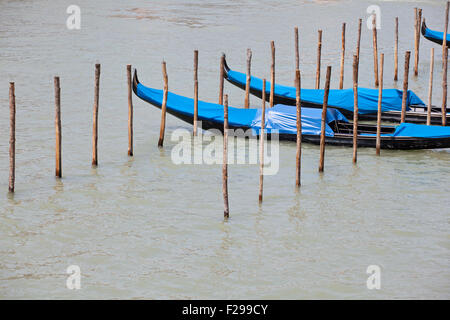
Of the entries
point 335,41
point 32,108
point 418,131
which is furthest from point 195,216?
point 335,41

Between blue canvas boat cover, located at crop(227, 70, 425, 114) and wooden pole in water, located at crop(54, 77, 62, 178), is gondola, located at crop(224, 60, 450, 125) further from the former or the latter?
wooden pole in water, located at crop(54, 77, 62, 178)

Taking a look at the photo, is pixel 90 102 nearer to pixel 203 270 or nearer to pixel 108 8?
pixel 203 270

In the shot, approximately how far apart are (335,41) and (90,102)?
10.8 meters

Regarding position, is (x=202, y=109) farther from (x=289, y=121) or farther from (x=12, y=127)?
(x=12, y=127)

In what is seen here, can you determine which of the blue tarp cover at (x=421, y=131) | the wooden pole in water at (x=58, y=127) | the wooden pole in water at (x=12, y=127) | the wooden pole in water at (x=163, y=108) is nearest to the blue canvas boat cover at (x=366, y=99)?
the blue tarp cover at (x=421, y=131)

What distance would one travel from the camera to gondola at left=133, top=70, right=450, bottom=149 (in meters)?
12.4

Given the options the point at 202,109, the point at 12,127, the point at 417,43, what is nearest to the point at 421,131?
the point at 202,109

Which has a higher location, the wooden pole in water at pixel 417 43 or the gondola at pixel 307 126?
the wooden pole in water at pixel 417 43

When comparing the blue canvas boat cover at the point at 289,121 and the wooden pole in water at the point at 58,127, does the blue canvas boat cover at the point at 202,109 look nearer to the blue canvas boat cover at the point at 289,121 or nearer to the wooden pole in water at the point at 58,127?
the blue canvas boat cover at the point at 289,121

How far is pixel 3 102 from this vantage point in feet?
51.3

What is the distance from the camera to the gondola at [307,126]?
40.6 feet

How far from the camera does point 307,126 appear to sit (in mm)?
12867
